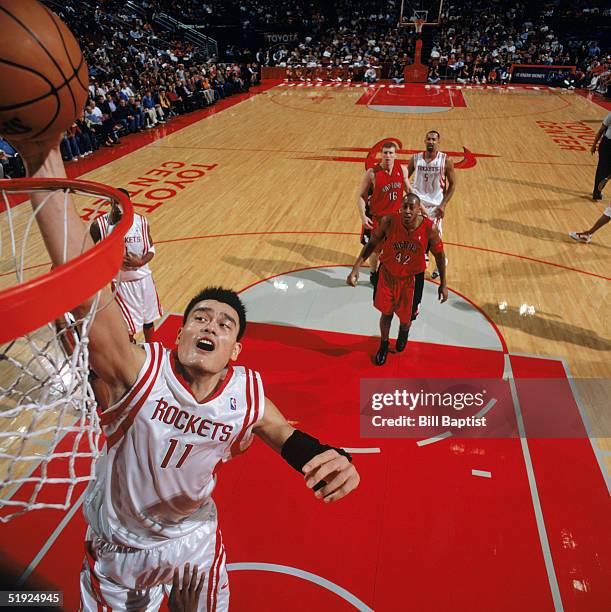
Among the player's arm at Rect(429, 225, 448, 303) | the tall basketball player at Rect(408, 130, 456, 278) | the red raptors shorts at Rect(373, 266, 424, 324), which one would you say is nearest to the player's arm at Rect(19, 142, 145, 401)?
the red raptors shorts at Rect(373, 266, 424, 324)

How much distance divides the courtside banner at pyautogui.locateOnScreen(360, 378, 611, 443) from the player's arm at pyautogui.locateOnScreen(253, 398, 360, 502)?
1.97 m

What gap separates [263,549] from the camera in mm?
2883

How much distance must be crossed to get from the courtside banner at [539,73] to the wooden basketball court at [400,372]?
42.1 feet

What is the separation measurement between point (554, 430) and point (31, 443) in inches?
159

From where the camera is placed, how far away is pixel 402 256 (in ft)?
13.4

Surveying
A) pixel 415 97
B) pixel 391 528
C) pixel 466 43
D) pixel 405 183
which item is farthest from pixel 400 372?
pixel 466 43

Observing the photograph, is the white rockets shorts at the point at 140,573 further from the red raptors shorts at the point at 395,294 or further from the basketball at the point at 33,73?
the red raptors shorts at the point at 395,294

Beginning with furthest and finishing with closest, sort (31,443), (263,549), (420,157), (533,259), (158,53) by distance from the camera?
(158,53)
(533,259)
(420,157)
(31,443)
(263,549)

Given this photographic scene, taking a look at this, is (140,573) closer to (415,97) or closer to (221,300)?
(221,300)

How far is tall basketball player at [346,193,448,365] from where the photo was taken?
13.2ft

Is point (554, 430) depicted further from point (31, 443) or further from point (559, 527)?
point (31, 443)

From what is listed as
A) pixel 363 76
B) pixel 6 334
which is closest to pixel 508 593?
pixel 6 334

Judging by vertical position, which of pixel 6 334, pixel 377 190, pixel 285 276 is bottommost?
pixel 285 276

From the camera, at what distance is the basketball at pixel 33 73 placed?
4.33 ft
